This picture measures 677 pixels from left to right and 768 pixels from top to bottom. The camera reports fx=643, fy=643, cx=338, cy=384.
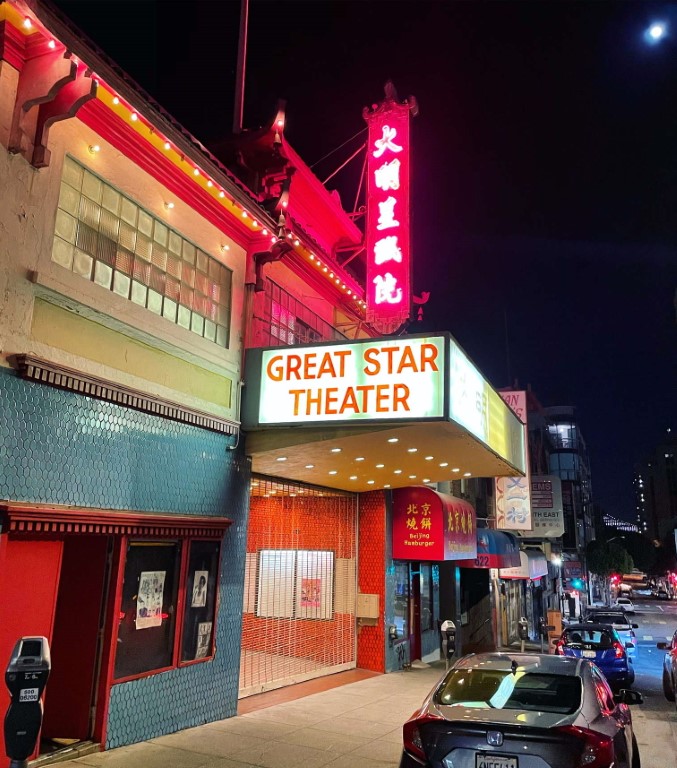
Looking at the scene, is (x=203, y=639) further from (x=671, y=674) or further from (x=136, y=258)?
(x=671, y=674)

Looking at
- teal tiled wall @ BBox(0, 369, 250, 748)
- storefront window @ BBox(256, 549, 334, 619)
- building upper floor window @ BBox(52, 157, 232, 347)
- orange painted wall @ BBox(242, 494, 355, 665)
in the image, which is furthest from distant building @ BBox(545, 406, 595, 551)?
building upper floor window @ BBox(52, 157, 232, 347)

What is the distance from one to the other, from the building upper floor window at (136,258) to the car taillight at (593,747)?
7.13 meters

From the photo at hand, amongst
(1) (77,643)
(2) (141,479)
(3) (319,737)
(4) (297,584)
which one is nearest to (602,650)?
(4) (297,584)

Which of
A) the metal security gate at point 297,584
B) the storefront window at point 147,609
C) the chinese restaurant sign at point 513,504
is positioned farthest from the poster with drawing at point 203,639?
the chinese restaurant sign at point 513,504

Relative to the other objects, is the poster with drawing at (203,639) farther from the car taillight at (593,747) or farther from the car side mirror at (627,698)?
the car taillight at (593,747)

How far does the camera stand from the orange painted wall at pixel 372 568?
51.5ft

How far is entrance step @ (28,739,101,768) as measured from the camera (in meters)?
6.98

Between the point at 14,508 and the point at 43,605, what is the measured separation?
1287 mm

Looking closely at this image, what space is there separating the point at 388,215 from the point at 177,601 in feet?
A: 27.9

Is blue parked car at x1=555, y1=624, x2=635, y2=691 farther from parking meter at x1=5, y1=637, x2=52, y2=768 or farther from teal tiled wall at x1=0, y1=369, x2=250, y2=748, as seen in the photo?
parking meter at x1=5, y1=637, x2=52, y2=768

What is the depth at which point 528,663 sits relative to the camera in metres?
6.32

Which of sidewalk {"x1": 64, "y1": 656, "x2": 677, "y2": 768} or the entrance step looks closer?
the entrance step

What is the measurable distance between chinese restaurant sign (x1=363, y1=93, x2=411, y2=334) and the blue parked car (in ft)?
→ 26.3

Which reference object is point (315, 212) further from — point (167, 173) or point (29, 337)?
point (29, 337)
